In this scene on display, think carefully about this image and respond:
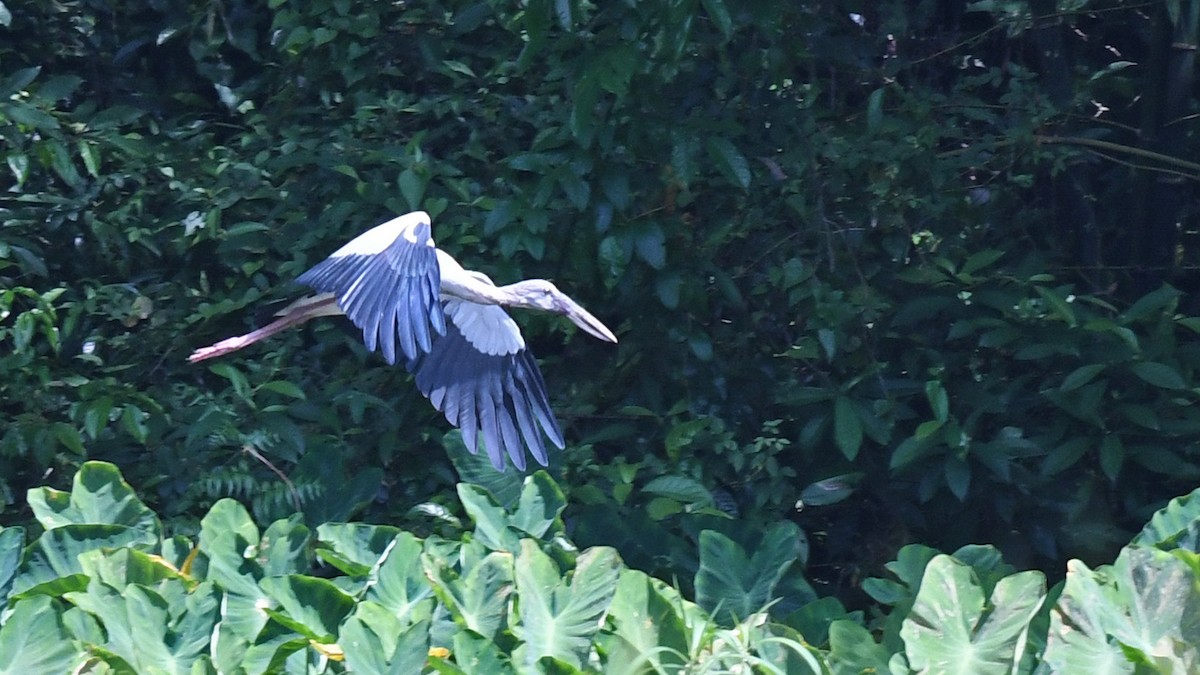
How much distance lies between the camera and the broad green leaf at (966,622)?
2.44 m

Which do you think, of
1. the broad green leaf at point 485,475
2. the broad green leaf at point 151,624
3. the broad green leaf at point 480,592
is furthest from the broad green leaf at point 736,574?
the broad green leaf at point 151,624

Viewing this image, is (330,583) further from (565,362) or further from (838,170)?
(838,170)

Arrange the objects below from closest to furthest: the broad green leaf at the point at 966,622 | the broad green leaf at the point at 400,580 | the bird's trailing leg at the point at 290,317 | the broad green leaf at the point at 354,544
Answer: the broad green leaf at the point at 966,622
the broad green leaf at the point at 400,580
the broad green leaf at the point at 354,544
the bird's trailing leg at the point at 290,317

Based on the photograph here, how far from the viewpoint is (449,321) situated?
3611 mm

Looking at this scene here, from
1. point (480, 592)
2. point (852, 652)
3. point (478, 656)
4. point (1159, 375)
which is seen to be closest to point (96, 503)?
point (480, 592)

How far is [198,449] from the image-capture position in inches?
151

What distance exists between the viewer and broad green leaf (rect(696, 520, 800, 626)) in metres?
2.90

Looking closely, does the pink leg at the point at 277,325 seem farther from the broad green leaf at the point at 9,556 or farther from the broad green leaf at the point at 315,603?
the broad green leaf at the point at 315,603

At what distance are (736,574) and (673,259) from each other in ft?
3.66

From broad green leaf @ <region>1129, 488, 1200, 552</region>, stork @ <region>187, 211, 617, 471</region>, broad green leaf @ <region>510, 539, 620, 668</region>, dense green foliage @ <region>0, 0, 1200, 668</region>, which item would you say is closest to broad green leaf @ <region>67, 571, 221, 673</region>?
broad green leaf @ <region>510, 539, 620, 668</region>

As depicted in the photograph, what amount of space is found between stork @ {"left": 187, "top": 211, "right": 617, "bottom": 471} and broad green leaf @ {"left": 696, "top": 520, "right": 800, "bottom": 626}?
0.53 m

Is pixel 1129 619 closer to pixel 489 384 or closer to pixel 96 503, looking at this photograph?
pixel 489 384

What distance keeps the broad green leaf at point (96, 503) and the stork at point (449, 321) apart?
53cm

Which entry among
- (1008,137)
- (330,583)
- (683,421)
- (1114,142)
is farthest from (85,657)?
(1114,142)
